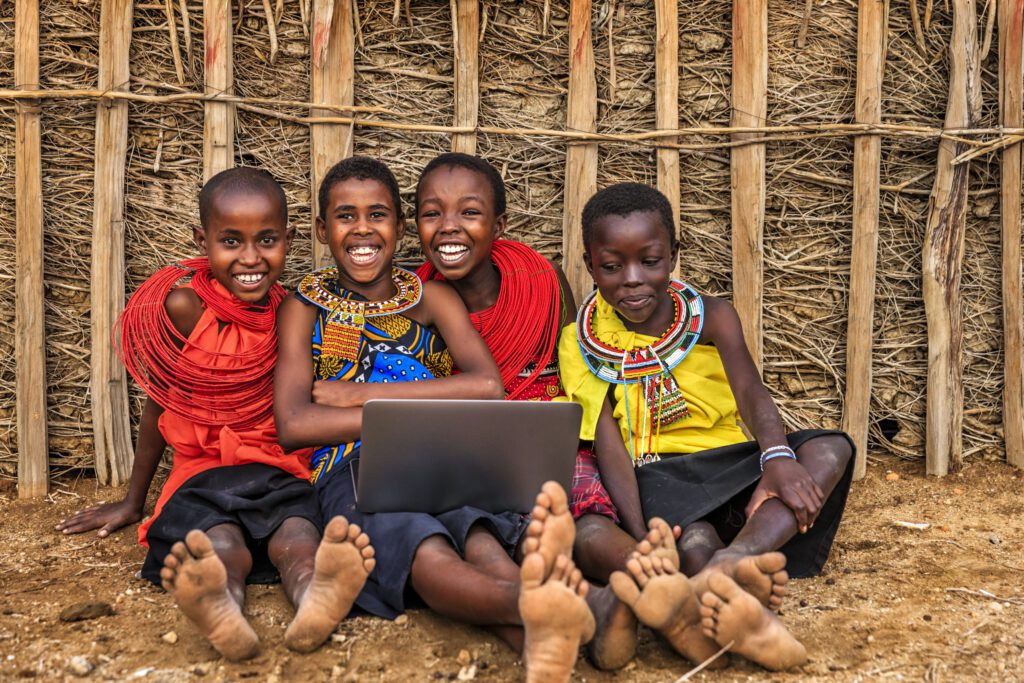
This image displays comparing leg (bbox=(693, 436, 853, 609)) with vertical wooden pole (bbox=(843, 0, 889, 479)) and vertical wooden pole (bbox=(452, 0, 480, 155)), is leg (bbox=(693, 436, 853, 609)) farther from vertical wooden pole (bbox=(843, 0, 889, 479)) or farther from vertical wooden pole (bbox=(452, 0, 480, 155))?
vertical wooden pole (bbox=(452, 0, 480, 155))

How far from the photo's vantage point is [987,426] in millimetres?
4094

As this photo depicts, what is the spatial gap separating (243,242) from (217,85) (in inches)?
36.2

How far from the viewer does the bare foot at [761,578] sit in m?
2.19

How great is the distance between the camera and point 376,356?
3.25m

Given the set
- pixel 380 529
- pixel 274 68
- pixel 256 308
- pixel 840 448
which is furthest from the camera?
pixel 274 68

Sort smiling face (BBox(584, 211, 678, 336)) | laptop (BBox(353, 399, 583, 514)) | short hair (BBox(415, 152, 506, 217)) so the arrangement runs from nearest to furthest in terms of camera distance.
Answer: laptop (BBox(353, 399, 583, 514))
smiling face (BBox(584, 211, 678, 336))
short hair (BBox(415, 152, 506, 217))

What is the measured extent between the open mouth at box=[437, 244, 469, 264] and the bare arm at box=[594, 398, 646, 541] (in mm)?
793

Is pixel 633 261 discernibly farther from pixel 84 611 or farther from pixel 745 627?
pixel 84 611

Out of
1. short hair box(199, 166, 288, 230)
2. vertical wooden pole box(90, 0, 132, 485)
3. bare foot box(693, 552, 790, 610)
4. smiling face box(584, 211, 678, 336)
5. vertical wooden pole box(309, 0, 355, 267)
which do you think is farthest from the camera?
vertical wooden pole box(309, 0, 355, 267)

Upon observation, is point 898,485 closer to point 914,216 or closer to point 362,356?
point 914,216

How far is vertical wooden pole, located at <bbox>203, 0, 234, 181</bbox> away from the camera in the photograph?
3.75 m

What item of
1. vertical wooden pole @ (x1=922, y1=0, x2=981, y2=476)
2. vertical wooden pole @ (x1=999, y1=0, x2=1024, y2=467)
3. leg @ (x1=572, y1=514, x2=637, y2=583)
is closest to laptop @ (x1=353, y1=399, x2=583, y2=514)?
leg @ (x1=572, y1=514, x2=637, y2=583)

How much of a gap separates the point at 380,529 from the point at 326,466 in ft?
1.84

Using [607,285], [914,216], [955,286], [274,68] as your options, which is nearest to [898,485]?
[955,286]
